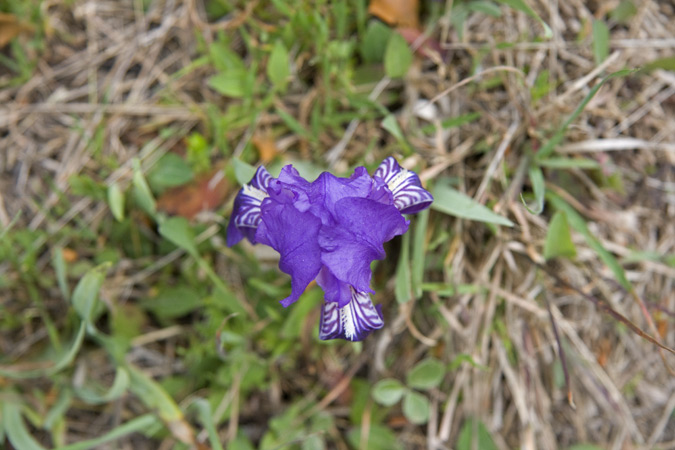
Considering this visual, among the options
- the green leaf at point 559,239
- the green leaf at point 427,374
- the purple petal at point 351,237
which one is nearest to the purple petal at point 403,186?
the purple petal at point 351,237

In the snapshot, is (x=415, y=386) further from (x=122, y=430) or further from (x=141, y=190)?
(x=141, y=190)

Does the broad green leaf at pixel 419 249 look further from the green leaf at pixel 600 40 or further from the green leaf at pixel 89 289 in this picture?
the green leaf at pixel 89 289

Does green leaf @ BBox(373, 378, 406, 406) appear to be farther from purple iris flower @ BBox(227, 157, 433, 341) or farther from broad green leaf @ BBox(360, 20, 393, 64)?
broad green leaf @ BBox(360, 20, 393, 64)

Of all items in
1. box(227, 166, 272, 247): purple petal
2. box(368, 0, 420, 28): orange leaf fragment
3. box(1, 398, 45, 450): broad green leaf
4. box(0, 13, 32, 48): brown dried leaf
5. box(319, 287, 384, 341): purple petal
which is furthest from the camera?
box(0, 13, 32, 48): brown dried leaf

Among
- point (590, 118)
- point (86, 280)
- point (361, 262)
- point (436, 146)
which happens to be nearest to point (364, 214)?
point (361, 262)

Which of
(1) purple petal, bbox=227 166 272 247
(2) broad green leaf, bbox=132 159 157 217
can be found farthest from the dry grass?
(1) purple petal, bbox=227 166 272 247
